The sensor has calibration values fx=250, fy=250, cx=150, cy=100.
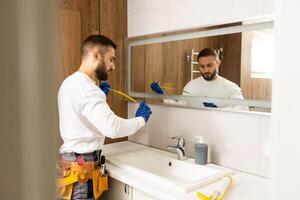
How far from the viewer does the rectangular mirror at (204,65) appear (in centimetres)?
135

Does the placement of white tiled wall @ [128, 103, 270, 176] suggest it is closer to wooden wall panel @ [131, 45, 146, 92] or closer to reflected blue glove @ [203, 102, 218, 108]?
reflected blue glove @ [203, 102, 218, 108]

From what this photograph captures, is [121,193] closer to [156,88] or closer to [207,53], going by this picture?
[156,88]

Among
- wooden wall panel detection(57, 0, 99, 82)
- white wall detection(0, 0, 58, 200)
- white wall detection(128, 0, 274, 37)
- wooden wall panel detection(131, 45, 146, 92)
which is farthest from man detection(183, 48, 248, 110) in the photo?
white wall detection(0, 0, 58, 200)

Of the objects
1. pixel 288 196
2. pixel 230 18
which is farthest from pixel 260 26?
pixel 288 196

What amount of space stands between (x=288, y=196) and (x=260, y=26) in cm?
92

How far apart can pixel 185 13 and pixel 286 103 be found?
3.82 ft

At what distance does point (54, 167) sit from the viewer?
20 cm

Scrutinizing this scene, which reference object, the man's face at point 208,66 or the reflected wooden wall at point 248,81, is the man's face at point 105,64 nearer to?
the man's face at point 208,66

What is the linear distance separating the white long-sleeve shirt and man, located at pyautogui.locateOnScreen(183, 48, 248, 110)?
21.6 inches

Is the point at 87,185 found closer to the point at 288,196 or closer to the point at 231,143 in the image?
the point at 231,143

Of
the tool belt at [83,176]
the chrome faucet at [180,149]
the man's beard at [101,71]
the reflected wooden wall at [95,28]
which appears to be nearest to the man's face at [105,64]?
the man's beard at [101,71]

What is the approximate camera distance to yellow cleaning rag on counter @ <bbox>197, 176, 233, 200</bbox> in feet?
3.62

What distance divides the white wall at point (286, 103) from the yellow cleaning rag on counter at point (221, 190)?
38 centimetres

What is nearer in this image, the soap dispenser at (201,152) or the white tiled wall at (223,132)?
the white tiled wall at (223,132)
